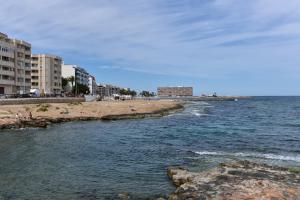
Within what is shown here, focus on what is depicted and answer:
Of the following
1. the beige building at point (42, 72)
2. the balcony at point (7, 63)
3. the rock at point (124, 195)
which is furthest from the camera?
the beige building at point (42, 72)

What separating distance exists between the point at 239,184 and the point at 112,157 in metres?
16.5

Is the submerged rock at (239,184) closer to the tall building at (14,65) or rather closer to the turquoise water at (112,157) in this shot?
the turquoise water at (112,157)

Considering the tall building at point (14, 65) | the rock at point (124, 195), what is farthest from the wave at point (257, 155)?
the tall building at point (14, 65)

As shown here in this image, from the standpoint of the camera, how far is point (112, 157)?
118ft

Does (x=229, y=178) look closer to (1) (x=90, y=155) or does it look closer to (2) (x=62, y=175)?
(2) (x=62, y=175)

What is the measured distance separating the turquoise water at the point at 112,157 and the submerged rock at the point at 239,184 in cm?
212

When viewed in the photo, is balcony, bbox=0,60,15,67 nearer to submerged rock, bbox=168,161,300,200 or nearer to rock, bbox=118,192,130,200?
submerged rock, bbox=168,161,300,200

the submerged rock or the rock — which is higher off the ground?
the submerged rock

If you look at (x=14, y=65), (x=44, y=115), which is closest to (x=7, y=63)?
(x=14, y=65)

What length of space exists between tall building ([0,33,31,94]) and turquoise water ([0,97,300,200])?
76291 millimetres

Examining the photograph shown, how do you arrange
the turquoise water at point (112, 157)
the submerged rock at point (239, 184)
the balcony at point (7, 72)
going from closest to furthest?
the submerged rock at point (239, 184) < the turquoise water at point (112, 157) < the balcony at point (7, 72)

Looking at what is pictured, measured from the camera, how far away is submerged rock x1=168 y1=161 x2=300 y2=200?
19516 millimetres

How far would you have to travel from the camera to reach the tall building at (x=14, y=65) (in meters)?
127

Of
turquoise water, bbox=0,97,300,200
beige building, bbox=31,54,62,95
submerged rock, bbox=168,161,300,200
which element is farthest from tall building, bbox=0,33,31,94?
submerged rock, bbox=168,161,300,200
